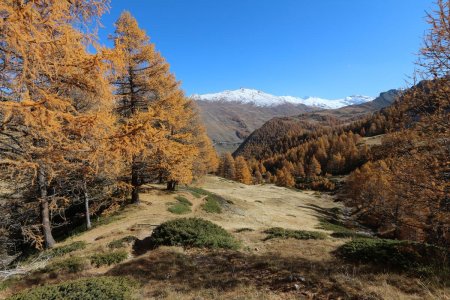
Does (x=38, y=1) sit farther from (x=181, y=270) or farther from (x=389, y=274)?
(x=389, y=274)

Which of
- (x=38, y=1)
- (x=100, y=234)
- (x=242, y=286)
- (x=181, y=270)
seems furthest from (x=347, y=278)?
(x=100, y=234)

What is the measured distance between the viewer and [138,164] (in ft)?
64.8

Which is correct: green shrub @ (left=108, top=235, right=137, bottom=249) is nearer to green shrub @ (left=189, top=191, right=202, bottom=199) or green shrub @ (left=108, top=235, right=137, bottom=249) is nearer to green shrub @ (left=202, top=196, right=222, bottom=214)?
green shrub @ (left=202, top=196, right=222, bottom=214)

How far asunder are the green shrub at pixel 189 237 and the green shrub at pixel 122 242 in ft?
3.91

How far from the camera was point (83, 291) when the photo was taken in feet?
24.0

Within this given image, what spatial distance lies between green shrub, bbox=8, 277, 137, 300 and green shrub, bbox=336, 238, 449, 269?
322 inches

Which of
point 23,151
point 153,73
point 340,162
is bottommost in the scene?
point 340,162

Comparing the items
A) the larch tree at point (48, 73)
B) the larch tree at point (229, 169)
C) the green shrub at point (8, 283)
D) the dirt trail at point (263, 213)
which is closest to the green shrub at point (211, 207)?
the dirt trail at point (263, 213)

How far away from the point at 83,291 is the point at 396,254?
1011 centimetres

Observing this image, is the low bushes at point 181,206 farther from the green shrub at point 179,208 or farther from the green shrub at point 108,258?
the green shrub at point 108,258

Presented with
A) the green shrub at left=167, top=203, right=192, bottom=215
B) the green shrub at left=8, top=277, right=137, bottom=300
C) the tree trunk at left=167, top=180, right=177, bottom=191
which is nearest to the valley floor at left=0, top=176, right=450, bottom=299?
the green shrub at left=8, top=277, right=137, bottom=300

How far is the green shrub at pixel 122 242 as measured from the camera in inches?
565

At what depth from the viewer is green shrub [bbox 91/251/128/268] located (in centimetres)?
1251

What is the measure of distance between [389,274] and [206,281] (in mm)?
5705
